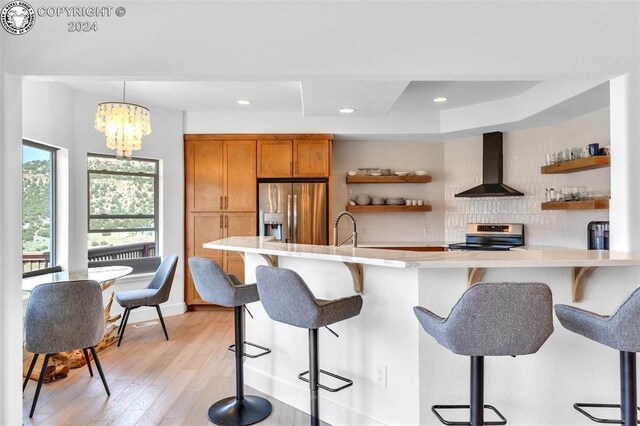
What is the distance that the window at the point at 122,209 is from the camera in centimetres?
477

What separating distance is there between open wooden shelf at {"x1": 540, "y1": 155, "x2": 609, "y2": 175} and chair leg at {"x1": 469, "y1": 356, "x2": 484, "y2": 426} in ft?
9.79

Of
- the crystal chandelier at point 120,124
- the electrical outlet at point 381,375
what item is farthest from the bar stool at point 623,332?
the crystal chandelier at point 120,124

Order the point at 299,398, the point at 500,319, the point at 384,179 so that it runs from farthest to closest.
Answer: the point at 384,179 → the point at 299,398 → the point at 500,319

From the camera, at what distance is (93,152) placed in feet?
15.3

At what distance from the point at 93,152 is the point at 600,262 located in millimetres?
4836

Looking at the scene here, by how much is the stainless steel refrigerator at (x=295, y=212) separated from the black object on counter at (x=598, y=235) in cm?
286

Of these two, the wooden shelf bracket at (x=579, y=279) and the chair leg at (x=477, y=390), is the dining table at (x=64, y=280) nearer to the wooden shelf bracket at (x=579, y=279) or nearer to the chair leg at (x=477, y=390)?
the chair leg at (x=477, y=390)

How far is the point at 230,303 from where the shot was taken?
8.32 ft

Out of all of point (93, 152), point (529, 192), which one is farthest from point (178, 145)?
point (529, 192)

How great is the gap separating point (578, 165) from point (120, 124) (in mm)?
4312

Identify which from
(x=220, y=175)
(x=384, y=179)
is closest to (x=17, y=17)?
(x=220, y=175)

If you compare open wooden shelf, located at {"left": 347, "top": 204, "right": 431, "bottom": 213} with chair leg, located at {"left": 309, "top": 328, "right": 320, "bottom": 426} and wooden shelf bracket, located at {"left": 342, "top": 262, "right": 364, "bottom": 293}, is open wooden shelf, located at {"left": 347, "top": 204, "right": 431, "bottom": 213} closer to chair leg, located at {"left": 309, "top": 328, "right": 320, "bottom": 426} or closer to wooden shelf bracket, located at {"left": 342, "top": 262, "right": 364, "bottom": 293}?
wooden shelf bracket, located at {"left": 342, "top": 262, "right": 364, "bottom": 293}

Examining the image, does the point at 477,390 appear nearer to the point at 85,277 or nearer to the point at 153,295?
the point at 85,277

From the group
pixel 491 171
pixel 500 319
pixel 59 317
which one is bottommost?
pixel 59 317
